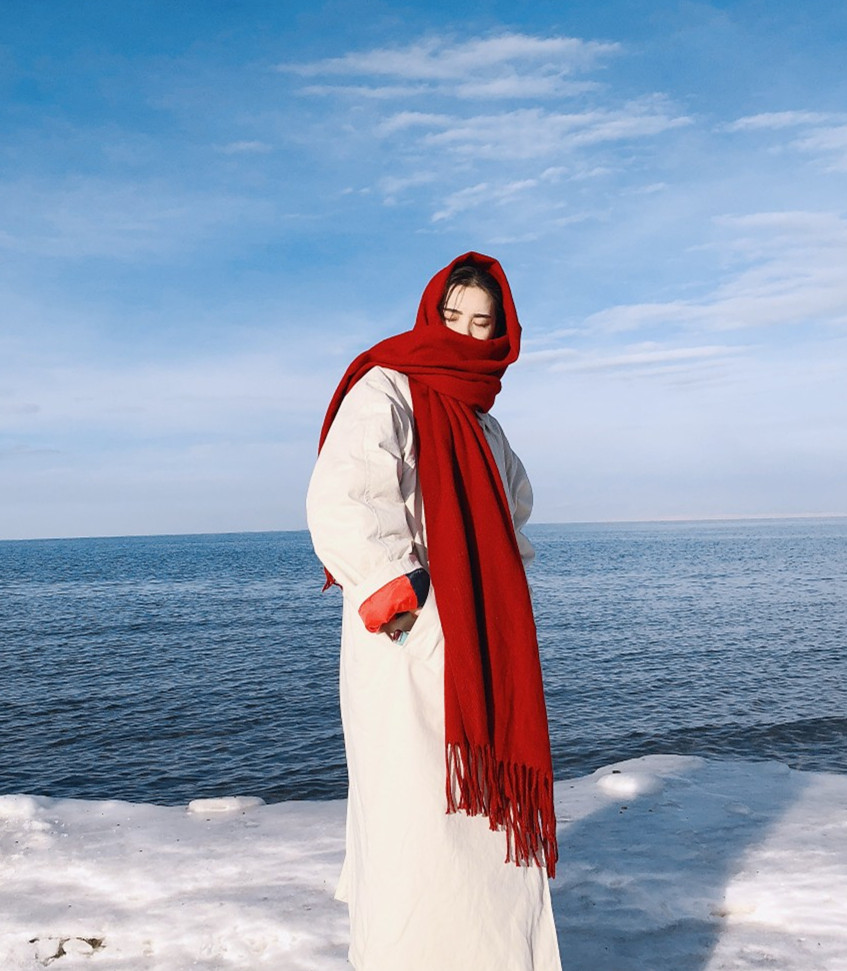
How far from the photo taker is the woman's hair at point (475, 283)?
8.13 feet

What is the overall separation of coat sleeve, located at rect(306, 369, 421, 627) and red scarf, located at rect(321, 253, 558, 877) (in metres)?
0.12

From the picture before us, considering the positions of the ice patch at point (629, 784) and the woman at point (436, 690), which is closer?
the woman at point (436, 690)

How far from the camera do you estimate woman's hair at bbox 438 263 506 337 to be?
8.13 feet

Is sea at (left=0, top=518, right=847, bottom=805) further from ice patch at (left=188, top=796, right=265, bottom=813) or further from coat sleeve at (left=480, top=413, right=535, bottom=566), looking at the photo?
coat sleeve at (left=480, top=413, right=535, bottom=566)

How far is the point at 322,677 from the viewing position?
1864 cm

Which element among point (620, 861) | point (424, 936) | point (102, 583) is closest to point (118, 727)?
point (620, 861)

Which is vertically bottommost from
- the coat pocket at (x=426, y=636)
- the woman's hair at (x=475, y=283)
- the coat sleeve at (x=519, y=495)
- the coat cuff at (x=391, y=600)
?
the coat pocket at (x=426, y=636)

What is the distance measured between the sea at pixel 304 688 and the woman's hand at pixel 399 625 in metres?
8.78

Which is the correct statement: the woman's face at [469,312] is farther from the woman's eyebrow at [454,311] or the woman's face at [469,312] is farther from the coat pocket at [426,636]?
the coat pocket at [426,636]

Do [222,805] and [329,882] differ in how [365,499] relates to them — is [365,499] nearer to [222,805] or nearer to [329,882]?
[329,882]

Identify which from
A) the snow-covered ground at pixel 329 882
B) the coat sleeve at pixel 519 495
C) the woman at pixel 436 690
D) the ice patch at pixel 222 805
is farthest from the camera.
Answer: the ice patch at pixel 222 805

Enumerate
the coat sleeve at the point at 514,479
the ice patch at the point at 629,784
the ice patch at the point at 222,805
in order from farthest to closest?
1. the ice patch at the point at 629,784
2. the ice patch at the point at 222,805
3. the coat sleeve at the point at 514,479

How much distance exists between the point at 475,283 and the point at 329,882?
2.79 m

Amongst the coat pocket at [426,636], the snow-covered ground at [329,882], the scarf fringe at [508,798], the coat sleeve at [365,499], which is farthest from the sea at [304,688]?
the coat sleeve at [365,499]
